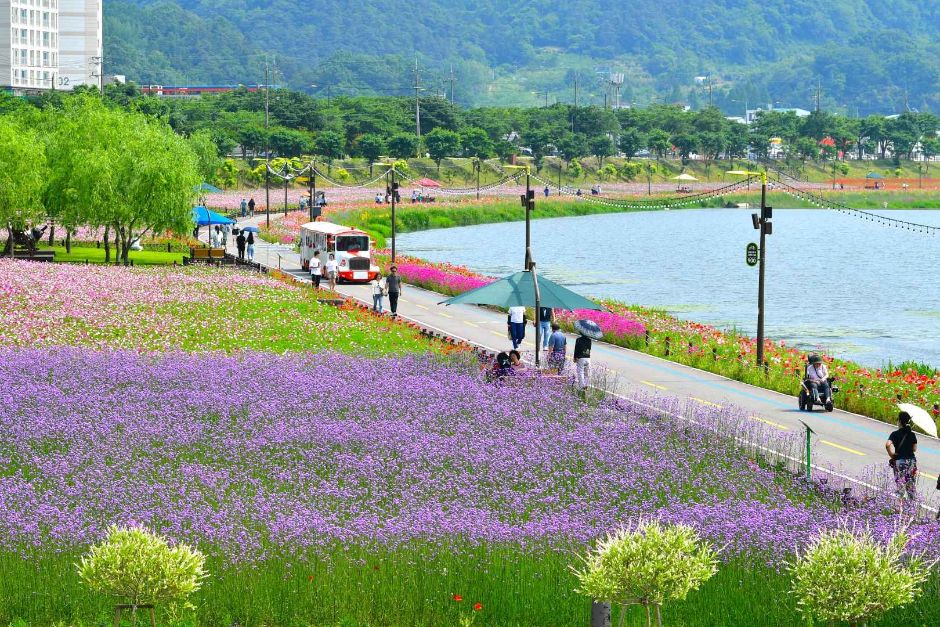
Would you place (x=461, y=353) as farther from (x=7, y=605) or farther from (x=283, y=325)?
(x=7, y=605)

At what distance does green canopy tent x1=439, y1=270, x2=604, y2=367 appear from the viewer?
30438 mm

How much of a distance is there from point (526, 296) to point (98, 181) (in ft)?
109

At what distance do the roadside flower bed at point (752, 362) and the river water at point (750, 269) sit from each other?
7077mm

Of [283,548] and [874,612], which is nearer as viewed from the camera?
[874,612]

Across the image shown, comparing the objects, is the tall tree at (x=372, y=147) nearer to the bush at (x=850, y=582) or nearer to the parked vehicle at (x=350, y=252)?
the parked vehicle at (x=350, y=252)

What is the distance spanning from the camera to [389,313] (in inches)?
1716

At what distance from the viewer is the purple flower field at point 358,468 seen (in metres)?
16.6

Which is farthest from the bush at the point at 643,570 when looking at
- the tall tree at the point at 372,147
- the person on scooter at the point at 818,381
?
the tall tree at the point at 372,147

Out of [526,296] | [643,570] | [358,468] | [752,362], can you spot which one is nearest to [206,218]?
[526,296]

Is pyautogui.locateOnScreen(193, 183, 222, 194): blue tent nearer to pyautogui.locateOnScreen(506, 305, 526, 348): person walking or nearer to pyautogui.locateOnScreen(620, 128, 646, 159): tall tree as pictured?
pyautogui.locateOnScreen(506, 305, 526, 348): person walking

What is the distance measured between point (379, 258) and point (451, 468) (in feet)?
135

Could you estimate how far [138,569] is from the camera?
38.4 feet

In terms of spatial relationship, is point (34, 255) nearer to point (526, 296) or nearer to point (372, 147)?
point (526, 296)

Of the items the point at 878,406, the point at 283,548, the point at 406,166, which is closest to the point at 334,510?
the point at 283,548
